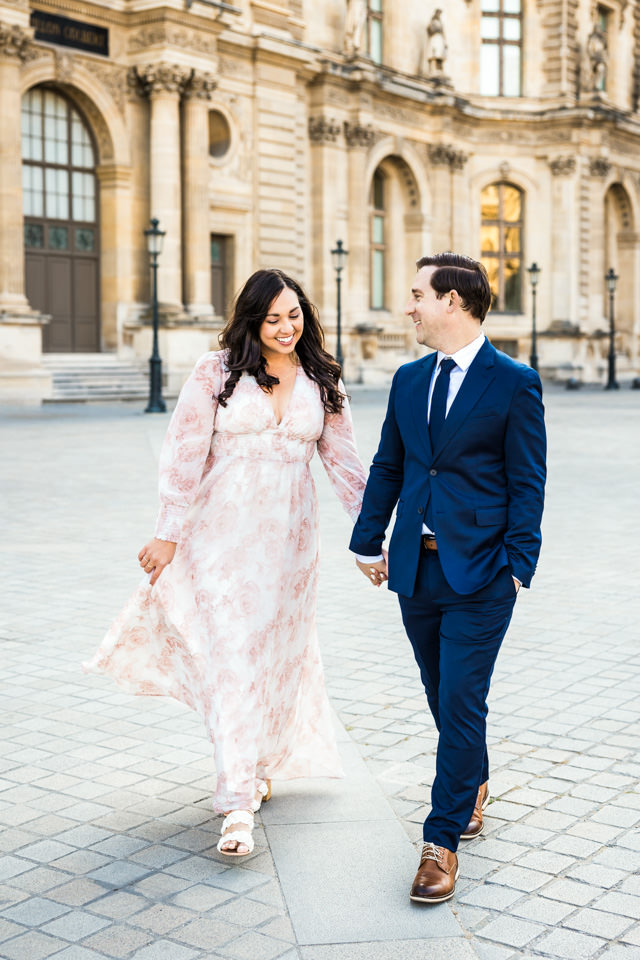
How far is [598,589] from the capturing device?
823cm

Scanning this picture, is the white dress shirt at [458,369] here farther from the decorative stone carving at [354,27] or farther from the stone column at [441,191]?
the stone column at [441,191]

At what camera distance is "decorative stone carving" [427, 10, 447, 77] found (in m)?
41.2

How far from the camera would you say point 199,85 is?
29.9m

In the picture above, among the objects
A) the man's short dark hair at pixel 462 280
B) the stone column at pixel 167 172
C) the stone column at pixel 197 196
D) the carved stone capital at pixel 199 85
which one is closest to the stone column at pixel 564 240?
the stone column at pixel 197 196

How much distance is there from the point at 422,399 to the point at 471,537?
17.3 inches

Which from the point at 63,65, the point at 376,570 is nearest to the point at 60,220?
the point at 63,65

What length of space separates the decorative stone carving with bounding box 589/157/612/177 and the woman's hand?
45.4m

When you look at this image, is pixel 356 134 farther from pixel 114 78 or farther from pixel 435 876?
pixel 435 876

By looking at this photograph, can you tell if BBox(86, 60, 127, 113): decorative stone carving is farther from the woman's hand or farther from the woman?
the woman's hand

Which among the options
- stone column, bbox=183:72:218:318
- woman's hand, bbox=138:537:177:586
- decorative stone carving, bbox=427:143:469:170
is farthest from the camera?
decorative stone carving, bbox=427:143:469:170

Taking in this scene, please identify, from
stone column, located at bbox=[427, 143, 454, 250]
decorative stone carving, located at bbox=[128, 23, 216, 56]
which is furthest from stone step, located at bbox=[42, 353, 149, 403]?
stone column, located at bbox=[427, 143, 454, 250]

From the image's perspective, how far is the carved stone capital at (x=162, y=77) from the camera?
29219 mm

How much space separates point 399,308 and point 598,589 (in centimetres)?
3367

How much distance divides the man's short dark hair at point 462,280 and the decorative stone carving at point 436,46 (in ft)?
131
